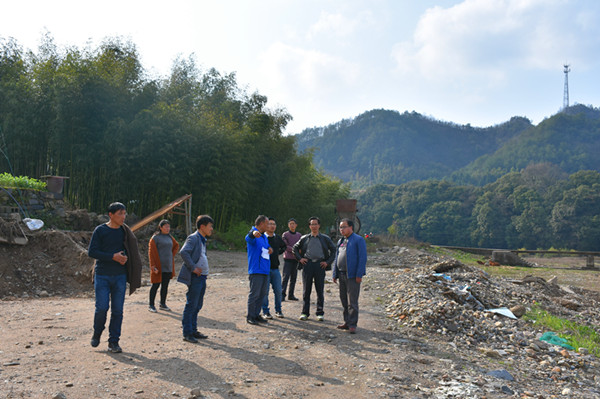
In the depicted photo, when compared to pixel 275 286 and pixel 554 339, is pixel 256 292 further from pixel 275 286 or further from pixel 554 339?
pixel 554 339

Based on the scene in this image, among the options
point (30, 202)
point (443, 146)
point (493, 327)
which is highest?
point (443, 146)

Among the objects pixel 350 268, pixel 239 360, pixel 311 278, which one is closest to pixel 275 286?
pixel 311 278

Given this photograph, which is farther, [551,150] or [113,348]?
[551,150]

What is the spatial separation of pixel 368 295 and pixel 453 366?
4.32 meters

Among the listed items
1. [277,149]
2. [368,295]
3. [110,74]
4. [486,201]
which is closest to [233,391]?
[368,295]

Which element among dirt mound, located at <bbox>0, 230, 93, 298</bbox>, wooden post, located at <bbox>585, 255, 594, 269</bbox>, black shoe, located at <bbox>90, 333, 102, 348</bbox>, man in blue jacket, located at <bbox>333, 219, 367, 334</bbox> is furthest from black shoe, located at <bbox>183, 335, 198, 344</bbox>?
wooden post, located at <bbox>585, 255, 594, 269</bbox>

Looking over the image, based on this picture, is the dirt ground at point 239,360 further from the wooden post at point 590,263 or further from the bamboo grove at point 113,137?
the wooden post at point 590,263

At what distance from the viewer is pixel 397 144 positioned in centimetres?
12762

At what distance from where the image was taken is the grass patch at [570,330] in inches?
255

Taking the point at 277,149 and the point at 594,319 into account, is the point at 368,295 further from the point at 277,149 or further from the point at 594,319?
the point at 277,149

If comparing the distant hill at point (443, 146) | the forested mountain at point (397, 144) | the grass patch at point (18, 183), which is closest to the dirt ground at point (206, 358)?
the grass patch at point (18, 183)

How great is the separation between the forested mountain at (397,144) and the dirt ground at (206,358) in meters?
104

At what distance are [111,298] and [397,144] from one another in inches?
5050

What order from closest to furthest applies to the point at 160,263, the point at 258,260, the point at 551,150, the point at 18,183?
the point at 258,260
the point at 160,263
the point at 18,183
the point at 551,150
